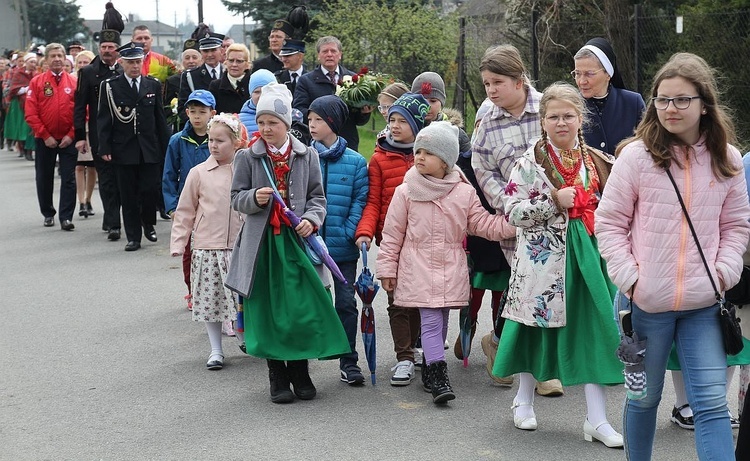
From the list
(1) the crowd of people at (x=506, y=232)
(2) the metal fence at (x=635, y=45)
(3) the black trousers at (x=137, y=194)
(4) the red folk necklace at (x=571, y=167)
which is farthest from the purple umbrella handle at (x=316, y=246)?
(2) the metal fence at (x=635, y=45)

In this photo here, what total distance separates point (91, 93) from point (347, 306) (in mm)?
7245

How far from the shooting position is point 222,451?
574 centimetres

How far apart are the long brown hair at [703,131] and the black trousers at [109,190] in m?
9.63

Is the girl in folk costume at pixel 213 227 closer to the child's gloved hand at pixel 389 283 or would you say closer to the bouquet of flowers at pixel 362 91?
the child's gloved hand at pixel 389 283

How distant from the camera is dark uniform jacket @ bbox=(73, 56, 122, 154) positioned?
1320 cm

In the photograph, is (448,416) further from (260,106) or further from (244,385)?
(260,106)

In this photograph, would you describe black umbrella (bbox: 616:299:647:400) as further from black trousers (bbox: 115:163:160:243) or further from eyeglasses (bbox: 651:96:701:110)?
black trousers (bbox: 115:163:160:243)

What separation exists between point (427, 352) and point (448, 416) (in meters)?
0.43

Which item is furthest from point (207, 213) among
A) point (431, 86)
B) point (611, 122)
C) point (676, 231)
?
point (676, 231)

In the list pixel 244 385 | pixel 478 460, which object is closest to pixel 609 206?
pixel 478 460

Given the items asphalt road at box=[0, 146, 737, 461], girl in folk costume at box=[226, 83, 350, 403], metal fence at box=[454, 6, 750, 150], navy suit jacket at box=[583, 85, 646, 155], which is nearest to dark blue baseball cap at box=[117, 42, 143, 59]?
asphalt road at box=[0, 146, 737, 461]

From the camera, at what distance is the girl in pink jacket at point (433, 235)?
650cm

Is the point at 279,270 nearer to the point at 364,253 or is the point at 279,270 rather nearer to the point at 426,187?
the point at 364,253

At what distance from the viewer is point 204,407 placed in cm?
656
